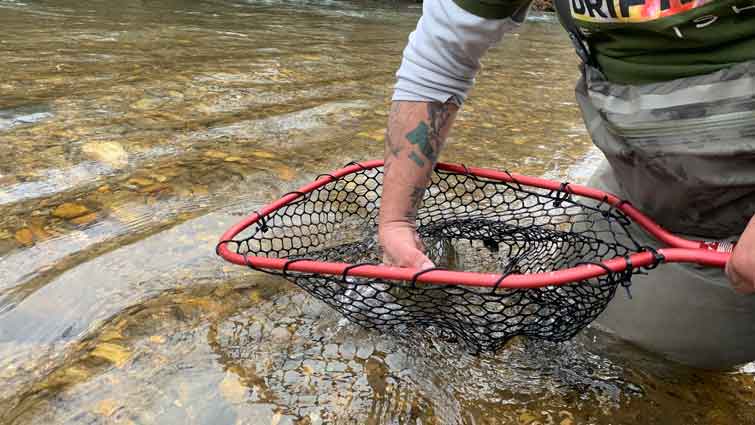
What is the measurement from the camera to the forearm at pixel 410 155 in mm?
1749

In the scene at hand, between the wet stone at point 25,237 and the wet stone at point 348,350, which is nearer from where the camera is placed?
the wet stone at point 348,350

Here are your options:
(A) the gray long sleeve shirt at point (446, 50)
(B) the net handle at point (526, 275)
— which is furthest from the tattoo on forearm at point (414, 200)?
(B) the net handle at point (526, 275)

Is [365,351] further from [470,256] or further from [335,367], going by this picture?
[470,256]

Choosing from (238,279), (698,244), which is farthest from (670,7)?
(238,279)

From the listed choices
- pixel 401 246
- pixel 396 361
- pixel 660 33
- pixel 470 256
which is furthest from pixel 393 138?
pixel 660 33

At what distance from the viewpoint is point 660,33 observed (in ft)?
4.41

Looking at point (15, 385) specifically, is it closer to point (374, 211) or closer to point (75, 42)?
point (374, 211)

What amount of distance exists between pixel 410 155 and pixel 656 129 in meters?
0.67

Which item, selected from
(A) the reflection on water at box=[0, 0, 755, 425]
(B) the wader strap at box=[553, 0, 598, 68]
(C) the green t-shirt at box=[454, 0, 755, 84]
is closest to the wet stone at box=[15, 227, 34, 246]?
(A) the reflection on water at box=[0, 0, 755, 425]

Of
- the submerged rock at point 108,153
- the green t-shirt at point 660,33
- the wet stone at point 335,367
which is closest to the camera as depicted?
the green t-shirt at point 660,33

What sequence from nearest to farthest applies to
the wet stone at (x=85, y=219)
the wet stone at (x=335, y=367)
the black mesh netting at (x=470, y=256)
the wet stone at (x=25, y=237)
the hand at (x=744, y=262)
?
the hand at (x=744, y=262) < the black mesh netting at (x=470, y=256) < the wet stone at (x=335, y=367) < the wet stone at (x=25, y=237) < the wet stone at (x=85, y=219)

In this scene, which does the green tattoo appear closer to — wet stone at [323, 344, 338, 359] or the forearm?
the forearm

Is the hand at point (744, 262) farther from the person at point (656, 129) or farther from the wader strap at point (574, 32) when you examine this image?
the wader strap at point (574, 32)

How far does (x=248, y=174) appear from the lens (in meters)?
2.66
